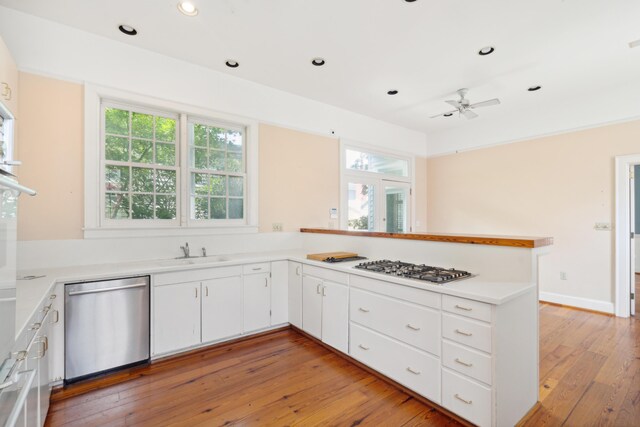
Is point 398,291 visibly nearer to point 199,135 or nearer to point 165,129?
point 199,135

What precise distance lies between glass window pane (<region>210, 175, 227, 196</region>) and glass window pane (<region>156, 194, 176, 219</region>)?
47 centimetres

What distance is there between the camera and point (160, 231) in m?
3.22

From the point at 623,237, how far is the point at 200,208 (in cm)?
550

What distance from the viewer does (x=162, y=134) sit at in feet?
11.1

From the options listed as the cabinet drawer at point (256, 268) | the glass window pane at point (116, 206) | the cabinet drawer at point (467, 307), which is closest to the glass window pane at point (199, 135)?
the glass window pane at point (116, 206)

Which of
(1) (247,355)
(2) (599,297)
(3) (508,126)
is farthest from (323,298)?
(3) (508,126)

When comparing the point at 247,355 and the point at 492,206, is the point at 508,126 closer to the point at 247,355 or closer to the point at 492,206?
the point at 492,206

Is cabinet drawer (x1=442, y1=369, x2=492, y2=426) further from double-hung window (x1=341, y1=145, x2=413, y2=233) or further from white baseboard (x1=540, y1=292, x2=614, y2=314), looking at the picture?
white baseboard (x1=540, y1=292, x2=614, y2=314)

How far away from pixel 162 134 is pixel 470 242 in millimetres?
3360

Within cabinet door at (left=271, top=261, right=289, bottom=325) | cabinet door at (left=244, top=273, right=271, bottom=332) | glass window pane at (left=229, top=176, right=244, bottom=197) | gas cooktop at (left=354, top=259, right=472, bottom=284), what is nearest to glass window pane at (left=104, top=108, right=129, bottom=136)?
glass window pane at (left=229, top=176, right=244, bottom=197)

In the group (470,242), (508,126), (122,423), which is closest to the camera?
(122,423)

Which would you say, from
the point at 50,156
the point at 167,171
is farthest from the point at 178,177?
the point at 50,156

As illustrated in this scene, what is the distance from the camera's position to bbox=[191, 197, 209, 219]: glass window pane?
3.56 metres

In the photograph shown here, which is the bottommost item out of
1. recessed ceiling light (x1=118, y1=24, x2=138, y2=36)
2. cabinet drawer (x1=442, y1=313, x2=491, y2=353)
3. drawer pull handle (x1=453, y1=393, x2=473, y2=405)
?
drawer pull handle (x1=453, y1=393, x2=473, y2=405)
